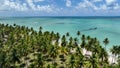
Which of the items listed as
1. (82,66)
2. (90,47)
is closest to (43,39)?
(90,47)

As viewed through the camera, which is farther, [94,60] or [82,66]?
[82,66]

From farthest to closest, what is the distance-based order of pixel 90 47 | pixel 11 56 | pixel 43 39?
1. pixel 43 39
2. pixel 90 47
3. pixel 11 56

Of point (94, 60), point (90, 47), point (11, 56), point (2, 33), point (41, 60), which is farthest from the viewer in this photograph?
point (2, 33)

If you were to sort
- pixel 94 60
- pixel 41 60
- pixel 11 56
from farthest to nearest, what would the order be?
pixel 11 56
pixel 41 60
pixel 94 60

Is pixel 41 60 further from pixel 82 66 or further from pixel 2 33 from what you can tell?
pixel 2 33

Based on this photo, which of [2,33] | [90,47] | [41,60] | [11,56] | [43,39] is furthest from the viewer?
[2,33]

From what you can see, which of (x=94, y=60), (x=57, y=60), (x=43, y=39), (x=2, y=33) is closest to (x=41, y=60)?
(x=57, y=60)

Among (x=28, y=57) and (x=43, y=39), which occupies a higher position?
(x=43, y=39)

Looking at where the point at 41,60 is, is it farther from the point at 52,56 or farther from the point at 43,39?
the point at 43,39

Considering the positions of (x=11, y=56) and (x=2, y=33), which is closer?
(x=11, y=56)
